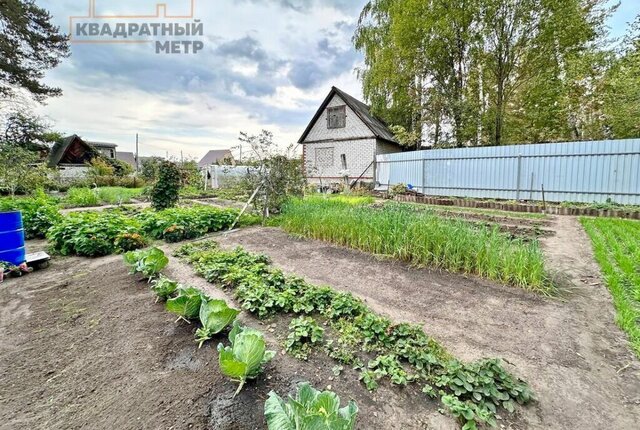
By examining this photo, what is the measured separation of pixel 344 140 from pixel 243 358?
15.0 m

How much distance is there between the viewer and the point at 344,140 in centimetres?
1550

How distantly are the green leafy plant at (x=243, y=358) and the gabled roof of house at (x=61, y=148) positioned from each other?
31.9m

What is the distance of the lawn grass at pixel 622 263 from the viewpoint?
211cm

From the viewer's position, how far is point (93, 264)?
12.8 feet

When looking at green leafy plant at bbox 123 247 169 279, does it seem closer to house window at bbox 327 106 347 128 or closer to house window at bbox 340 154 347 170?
house window at bbox 340 154 347 170

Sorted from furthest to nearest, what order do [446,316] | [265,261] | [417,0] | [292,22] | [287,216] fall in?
[417,0] → [292,22] → [287,216] → [265,261] → [446,316]

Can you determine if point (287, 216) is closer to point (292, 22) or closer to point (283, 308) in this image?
point (283, 308)

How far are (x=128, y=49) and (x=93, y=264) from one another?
19.5 ft

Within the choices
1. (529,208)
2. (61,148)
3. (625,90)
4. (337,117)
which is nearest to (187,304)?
(529,208)

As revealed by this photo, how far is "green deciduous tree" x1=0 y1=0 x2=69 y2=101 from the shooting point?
12427 millimetres

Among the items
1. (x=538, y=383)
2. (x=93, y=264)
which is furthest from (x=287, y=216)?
(x=538, y=383)

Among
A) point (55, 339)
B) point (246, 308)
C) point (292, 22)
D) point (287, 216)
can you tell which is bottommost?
point (55, 339)

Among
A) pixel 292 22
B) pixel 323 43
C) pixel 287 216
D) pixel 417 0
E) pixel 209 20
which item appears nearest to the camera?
pixel 287 216

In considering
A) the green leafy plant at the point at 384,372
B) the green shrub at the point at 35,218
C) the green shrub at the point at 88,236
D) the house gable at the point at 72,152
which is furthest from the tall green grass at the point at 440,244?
the house gable at the point at 72,152
